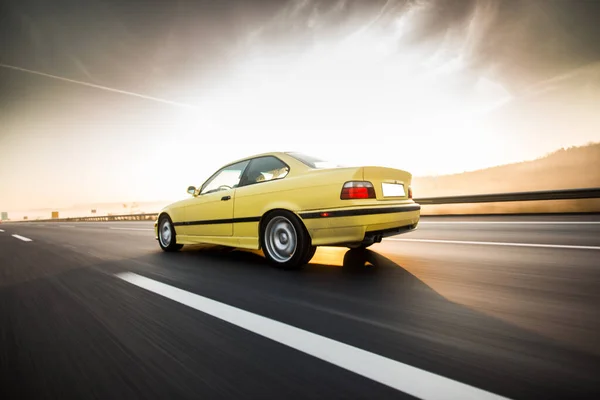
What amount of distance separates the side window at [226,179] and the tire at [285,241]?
1.09 meters

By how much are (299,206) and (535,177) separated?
18683mm

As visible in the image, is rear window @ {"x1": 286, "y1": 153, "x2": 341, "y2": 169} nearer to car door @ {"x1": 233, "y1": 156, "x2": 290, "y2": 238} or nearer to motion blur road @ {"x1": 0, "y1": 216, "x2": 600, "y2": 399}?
car door @ {"x1": 233, "y1": 156, "x2": 290, "y2": 238}

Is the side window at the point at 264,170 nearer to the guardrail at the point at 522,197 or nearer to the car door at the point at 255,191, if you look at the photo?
the car door at the point at 255,191

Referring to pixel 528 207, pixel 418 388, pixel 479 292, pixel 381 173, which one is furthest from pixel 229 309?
pixel 528 207

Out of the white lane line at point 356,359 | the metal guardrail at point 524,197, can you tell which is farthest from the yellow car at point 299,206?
the metal guardrail at point 524,197

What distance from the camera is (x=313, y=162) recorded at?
14.2ft

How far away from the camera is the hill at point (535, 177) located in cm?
1595

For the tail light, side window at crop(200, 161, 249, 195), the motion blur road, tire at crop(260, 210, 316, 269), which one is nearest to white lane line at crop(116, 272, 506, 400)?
the motion blur road

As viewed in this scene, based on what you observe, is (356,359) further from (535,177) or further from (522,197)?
(535,177)

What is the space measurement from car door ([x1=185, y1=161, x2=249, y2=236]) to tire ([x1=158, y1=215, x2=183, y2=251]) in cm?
56

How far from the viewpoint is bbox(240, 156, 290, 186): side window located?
447cm

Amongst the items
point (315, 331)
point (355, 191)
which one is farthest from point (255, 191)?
point (315, 331)

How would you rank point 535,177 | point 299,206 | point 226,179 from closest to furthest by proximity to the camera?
point 299,206 < point 226,179 < point 535,177

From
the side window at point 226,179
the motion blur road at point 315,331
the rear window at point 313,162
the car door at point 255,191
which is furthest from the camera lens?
the side window at point 226,179
